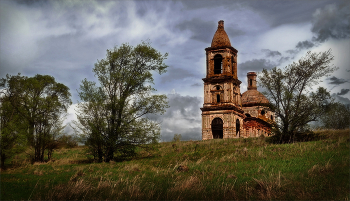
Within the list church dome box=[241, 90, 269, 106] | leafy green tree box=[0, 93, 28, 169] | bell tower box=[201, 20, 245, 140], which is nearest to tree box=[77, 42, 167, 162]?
leafy green tree box=[0, 93, 28, 169]

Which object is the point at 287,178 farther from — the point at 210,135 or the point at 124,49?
the point at 210,135

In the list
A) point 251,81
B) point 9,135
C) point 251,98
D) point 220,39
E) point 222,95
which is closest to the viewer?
point 9,135

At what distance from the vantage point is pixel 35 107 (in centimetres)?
2569

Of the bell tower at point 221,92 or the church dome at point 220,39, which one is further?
the church dome at point 220,39

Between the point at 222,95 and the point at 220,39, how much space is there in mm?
7795

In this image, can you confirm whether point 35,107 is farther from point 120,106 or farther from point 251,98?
point 251,98

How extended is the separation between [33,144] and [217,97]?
82.5 feet

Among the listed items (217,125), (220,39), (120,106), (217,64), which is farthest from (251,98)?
(120,106)

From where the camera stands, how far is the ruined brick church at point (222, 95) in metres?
42.4

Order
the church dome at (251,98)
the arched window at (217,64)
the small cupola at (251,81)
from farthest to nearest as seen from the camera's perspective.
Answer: the small cupola at (251,81) → the church dome at (251,98) → the arched window at (217,64)

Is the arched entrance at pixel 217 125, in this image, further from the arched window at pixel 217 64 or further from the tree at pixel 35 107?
the tree at pixel 35 107

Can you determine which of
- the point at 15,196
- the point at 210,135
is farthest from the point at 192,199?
the point at 210,135

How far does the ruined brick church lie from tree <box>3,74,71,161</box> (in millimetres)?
21212

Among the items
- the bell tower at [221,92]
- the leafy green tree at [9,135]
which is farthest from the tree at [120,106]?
the bell tower at [221,92]
